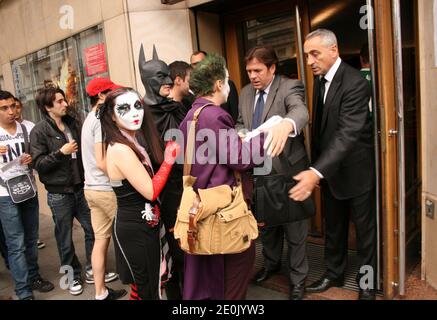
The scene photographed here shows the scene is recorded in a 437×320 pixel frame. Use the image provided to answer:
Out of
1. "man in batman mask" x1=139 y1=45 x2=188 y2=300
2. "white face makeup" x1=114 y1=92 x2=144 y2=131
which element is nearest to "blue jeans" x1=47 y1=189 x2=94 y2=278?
"man in batman mask" x1=139 y1=45 x2=188 y2=300

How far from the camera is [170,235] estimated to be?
119 inches

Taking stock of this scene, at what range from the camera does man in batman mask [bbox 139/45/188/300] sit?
10.0 ft

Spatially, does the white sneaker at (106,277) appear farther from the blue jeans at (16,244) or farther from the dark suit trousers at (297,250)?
the dark suit trousers at (297,250)

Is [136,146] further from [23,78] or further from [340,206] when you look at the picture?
[23,78]

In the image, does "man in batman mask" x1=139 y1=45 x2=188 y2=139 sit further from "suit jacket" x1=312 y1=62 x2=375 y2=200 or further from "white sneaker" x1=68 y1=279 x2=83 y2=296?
"white sneaker" x1=68 y1=279 x2=83 y2=296

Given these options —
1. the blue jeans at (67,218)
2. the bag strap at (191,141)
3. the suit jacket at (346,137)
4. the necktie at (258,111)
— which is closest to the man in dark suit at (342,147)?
the suit jacket at (346,137)

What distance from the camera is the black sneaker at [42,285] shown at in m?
3.95

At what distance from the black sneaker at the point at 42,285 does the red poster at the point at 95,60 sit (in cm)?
256

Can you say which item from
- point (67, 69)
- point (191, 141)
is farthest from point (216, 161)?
point (67, 69)

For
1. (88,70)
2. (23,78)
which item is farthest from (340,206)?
(23,78)

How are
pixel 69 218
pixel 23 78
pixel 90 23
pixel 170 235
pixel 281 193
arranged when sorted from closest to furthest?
pixel 281 193 < pixel 170 235 < pixel 69 218 < pixel 90 23 < pixel 23 78

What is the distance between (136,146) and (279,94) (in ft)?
3.82

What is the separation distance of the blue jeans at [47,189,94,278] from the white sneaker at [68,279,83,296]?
0.09m
